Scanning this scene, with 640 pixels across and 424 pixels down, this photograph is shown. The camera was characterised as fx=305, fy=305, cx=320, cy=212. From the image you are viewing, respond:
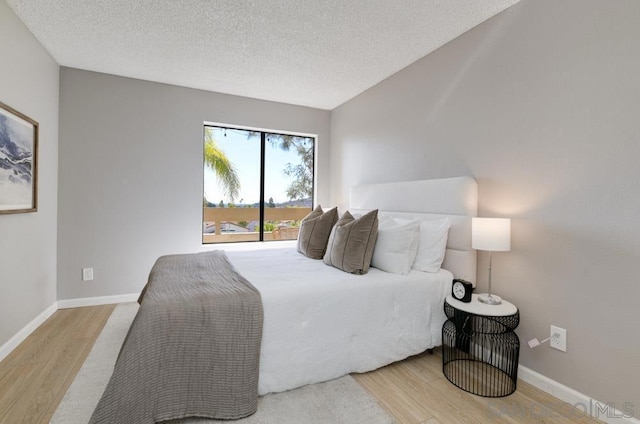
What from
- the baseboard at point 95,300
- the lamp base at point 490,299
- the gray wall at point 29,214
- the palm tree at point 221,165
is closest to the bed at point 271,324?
the lamp base at point 490,299

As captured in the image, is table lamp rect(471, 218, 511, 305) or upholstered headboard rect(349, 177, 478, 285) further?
upholstered headboard rect(349, 177, 478, 285)

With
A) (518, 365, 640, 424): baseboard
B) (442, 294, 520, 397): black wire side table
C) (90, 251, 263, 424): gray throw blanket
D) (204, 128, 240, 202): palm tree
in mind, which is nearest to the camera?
(90, 251, 263, 424): gray throw blanket

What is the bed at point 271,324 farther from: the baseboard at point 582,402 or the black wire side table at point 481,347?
the baseboard at point 582,402

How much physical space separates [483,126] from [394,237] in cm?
106

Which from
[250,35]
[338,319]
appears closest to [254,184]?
[250,35]

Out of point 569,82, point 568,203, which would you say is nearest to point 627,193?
point 568,203

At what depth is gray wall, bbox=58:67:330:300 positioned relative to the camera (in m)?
3.19

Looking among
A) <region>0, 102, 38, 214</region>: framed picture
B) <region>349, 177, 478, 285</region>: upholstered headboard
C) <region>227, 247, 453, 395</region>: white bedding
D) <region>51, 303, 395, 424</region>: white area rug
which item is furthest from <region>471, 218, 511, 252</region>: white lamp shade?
<region>0, 102, 38, 214</region>: framed picture

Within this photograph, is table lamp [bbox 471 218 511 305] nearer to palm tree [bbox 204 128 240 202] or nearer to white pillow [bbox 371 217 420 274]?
white pillow [bbox 371 217 420 274]

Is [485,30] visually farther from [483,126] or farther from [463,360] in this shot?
[463,360]

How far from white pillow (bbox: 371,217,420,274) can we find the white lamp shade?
1.57ft

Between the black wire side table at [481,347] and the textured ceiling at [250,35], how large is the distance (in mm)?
2028

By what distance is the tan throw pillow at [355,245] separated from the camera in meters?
2.23

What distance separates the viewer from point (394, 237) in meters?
2.31
